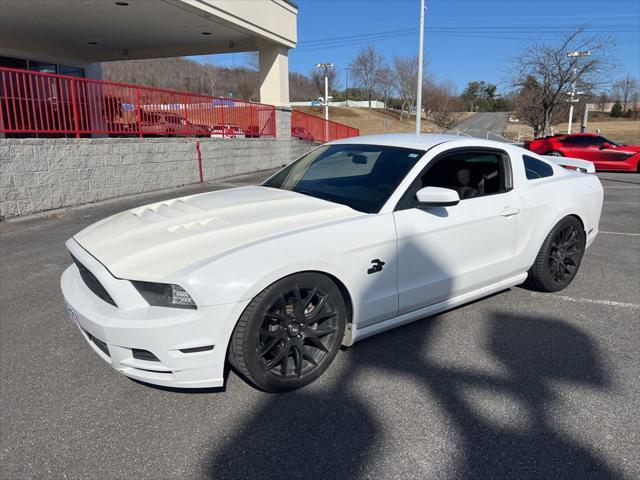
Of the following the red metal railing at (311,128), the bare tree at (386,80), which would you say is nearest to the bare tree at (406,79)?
the bare tree at (386,80)

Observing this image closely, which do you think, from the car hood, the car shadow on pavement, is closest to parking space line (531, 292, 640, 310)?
the car shadow on pavement

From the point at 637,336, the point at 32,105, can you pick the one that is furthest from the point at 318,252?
the point at 32,105

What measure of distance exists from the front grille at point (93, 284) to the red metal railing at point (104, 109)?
664 cm

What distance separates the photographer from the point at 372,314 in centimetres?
299

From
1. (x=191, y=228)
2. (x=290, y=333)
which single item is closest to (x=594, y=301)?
(x=290, y=333)

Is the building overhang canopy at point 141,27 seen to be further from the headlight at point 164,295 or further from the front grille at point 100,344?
the headlight at point 164,295

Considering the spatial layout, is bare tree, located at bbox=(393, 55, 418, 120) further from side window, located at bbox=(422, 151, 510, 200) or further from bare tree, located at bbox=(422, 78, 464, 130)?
side window, located at bbox=(422, 151, 510, 200)

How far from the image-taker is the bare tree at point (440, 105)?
46.9m

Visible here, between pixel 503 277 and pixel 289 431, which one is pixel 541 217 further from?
pixel 289 431

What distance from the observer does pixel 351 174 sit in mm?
3896

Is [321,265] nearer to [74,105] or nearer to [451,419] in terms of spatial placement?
[451,419]

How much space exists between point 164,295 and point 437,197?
5.85 feet

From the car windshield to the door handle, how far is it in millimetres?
848

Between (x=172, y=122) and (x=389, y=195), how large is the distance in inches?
394
